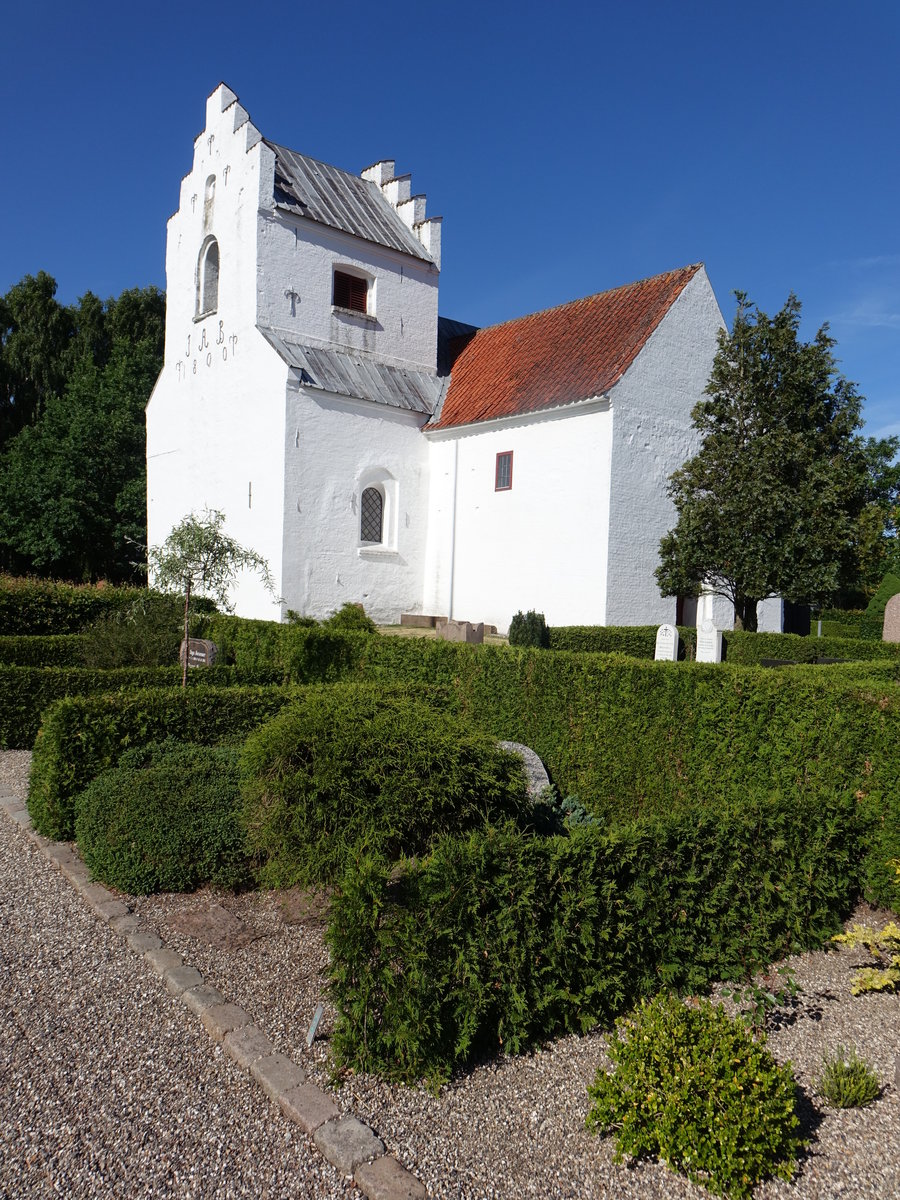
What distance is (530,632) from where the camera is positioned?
1425cm

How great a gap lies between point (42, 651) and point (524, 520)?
31.7 ft

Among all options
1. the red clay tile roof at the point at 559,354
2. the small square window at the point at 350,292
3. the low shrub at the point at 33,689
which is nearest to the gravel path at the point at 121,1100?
the low shrub at the point at 33,689

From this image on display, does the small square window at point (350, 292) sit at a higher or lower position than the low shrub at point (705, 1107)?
higher

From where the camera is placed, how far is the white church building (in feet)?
53.7

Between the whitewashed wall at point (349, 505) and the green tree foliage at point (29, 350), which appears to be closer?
the whitewashed wall at point (349, 505)

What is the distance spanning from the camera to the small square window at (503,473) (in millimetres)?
17828

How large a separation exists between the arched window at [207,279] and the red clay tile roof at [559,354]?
244 inches

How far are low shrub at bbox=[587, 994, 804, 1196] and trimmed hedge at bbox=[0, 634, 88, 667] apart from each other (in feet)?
35.3

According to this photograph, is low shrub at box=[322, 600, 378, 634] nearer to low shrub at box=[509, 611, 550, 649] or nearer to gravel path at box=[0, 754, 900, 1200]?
low shrub at box=[509, 611, 550, 649]

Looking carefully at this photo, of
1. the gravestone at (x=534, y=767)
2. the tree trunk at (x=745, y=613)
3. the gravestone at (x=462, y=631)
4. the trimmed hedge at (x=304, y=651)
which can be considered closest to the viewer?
the gravestone at (x=534, y=767)

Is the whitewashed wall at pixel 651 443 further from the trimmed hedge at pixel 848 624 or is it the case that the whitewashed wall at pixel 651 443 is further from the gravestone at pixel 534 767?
the trimmed hedge at pixel 848 624

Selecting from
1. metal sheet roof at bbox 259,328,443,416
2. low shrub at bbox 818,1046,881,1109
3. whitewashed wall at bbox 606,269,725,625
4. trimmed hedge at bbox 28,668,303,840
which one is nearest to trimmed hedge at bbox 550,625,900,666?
whitewashed wall at bbox 606,269,725,625

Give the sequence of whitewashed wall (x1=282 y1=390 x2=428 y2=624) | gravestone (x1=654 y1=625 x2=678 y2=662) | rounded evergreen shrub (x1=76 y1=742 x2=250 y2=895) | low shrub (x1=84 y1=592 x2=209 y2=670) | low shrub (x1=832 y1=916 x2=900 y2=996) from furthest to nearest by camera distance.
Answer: whitewashed wall (x1=282 y1=390 x2=428 y2=624) → gravestone (x1=654 y1=625 x2=678 y2=662) → low shrub (x1=84 y1=592 x2=209 y2=670) → rounded evergreen shrub (x1=76 y1=742 x2=250 y2=895) → low shrub (x1=832 y1=916 x2=900 y2=996)

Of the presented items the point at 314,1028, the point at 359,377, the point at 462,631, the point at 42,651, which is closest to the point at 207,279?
the point at 359,377
